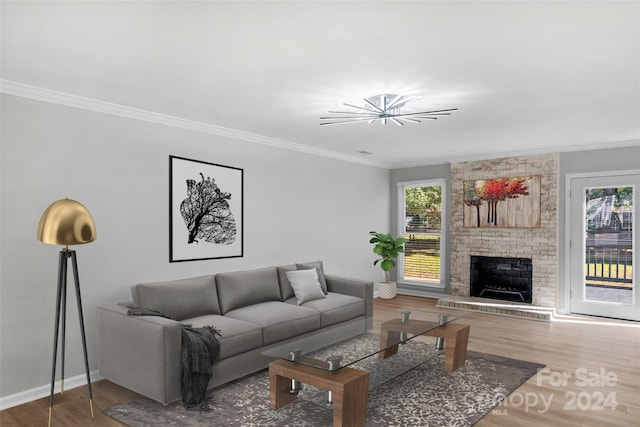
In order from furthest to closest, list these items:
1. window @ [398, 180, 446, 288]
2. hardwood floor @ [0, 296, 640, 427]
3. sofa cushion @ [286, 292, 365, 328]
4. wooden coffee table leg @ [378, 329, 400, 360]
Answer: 1. window @ [398, 180, 446, 288]
2. sofa cushion @ [286, 292, 365, 328]
3. wooden coffee table leg @ [378, 329, 400, 360]
4. hardwood floor @ [0, 296, 640, 427]

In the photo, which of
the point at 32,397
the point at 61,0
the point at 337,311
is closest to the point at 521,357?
the point at 337,311

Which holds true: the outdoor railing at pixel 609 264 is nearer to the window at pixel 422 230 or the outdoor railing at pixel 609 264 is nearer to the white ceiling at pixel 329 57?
the white ceiling at pixel 329 57

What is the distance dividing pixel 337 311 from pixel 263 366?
1.23 meters

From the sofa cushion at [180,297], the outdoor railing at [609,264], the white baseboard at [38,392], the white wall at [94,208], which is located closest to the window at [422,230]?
the outdoor railing at [609,264]

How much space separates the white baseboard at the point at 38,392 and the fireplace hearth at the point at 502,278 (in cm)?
565

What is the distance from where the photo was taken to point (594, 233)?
6.08 metres

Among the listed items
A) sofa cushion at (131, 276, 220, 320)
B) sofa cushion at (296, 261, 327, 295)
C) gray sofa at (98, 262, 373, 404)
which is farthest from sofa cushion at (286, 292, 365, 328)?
sofa cushion at (131, 276, 220, 320)

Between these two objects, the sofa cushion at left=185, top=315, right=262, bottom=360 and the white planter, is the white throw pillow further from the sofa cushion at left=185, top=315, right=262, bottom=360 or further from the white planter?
the white planter

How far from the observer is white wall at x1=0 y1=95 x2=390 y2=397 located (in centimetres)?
337

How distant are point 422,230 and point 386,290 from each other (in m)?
1.31

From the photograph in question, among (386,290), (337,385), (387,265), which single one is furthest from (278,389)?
(386,290)

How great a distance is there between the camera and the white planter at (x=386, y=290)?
24.5ft

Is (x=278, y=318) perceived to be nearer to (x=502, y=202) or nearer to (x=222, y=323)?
(x=222, y=323)

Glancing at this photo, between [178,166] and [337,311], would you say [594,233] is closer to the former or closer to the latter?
[337,311]
